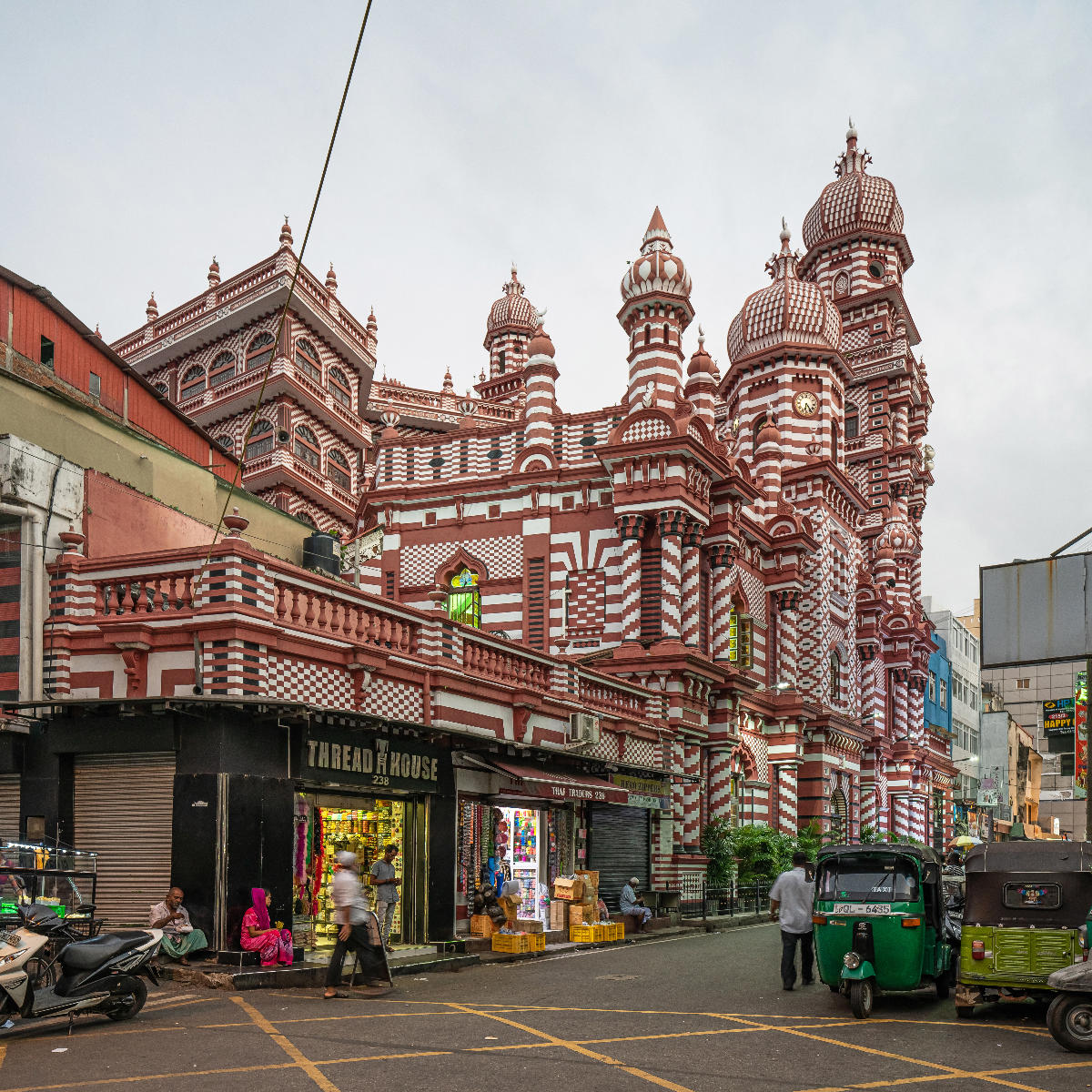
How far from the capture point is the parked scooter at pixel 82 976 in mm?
10648

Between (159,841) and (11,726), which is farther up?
(11,726)

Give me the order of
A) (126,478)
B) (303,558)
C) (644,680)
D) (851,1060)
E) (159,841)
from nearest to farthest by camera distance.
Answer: (851,1060) → (159,841) → (126,478) → (303,558) → (644,680)

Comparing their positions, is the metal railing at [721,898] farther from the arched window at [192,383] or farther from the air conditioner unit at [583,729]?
the arched window at [192,383]

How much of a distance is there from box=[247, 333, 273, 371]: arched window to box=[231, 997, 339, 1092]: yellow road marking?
35119 mm

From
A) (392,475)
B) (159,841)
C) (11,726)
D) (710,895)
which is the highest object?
(392,475)

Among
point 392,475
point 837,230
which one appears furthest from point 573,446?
point 837,230

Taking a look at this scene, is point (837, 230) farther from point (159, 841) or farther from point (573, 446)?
point (159, 841)

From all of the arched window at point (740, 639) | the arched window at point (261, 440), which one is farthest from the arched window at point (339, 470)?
the arched window at point (740, 639)

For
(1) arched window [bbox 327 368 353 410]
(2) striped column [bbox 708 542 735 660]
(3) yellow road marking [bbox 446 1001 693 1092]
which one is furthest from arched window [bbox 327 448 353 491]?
(3) yellow road marking [bbox 446 1001 693 1092]

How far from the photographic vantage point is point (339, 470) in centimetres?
5012

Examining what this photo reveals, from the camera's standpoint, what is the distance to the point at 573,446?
34031 mm

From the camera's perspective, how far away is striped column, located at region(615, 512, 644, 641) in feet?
103

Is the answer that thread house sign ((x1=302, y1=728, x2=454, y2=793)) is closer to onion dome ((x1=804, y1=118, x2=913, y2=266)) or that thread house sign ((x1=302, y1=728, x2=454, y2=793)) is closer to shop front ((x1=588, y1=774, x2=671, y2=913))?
shop front ((x1=588, y1=774, x2=671, y2=913))

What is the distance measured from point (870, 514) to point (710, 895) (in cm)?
2833
